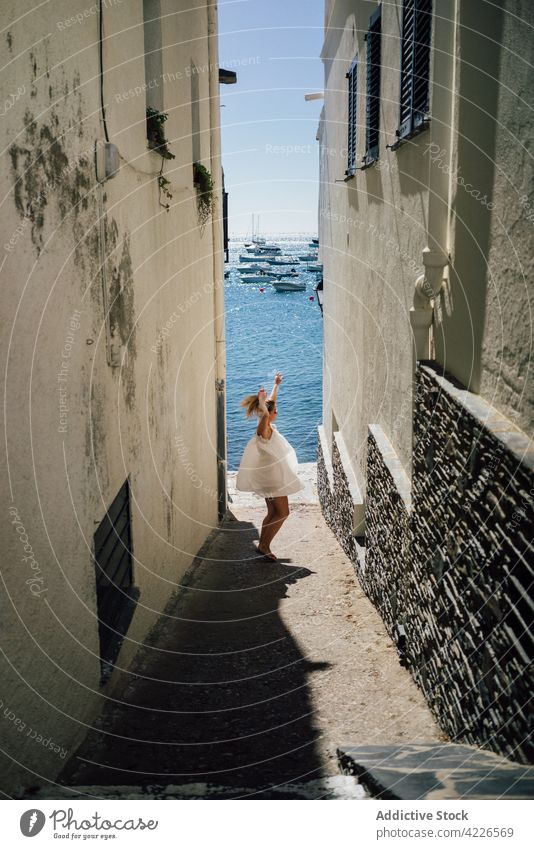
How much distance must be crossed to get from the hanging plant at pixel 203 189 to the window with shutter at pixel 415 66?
177 inches

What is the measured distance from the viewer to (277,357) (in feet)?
188

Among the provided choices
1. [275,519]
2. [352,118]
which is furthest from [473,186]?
[275,519]

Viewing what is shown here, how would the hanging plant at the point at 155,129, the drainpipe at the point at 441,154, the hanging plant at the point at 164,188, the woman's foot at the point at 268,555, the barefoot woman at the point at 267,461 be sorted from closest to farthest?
the drainpipe at the point at 441,154 < the hanging plant at the point at 155,129 < the hanging plant at the point at 164,188 < the barefoot woman at the point at 267,461 < the woman's foot at the point at 268,555

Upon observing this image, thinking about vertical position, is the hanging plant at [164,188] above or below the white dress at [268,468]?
above

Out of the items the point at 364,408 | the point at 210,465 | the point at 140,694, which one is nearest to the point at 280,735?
the point at 140,694

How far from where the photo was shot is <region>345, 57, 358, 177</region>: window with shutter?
10.3 metres

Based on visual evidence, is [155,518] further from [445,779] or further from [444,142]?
[445,779]

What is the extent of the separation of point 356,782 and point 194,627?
4516 millimetres

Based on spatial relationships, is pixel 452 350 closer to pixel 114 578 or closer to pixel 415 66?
pixel 415 66

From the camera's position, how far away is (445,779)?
3.46 metres

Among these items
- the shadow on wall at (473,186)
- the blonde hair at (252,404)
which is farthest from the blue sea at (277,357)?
the shadow on wall at (473,186)

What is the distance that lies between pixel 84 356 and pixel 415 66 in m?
Answer: 3.66

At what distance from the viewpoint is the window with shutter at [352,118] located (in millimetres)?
10275

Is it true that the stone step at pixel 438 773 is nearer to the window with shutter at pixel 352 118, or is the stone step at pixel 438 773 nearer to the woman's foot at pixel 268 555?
the woman's foot at pixel 268 555
